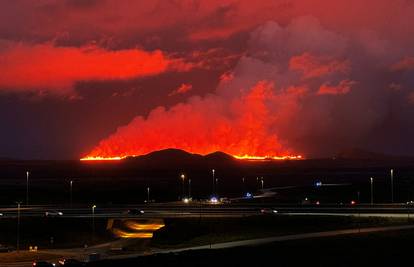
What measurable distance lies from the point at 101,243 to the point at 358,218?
2987cm

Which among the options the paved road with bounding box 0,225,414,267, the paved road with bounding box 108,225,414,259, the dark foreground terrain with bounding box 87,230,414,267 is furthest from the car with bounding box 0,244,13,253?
the dark foreground terrain with bounding box 87,230,414,267

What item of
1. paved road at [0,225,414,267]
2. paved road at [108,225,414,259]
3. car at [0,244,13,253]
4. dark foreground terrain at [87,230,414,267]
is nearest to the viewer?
dark foreground terrain at [87,230,414,267]

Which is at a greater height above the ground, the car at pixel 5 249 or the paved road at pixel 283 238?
the paved road at pixel 283 238

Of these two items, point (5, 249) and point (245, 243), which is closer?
point (245, 243)

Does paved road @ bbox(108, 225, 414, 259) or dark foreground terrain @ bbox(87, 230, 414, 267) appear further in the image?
paved road @ bbox(108, 225, 414, 259)

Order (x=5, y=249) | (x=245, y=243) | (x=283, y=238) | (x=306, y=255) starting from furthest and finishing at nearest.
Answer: (x=5, y=249) → (x=283, y=238) → (x=245, y=243) → (x=306, y=255)

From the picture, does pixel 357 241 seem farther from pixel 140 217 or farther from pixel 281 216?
pixel 140 217

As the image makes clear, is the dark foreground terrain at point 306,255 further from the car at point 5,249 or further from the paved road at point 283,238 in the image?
the car at point 5,249

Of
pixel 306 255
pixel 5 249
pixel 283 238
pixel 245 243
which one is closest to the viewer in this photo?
pixel 306 255

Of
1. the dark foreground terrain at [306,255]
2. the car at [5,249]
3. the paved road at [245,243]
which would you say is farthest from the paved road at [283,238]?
the car at [5,249]

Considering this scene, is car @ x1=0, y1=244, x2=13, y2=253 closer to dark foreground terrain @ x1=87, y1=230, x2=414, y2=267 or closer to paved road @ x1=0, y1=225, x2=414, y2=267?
paved road @ x1=0, y1=225, x2=414, y2=267

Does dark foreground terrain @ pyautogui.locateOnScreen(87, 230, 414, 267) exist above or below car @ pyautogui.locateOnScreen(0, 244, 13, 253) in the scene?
above

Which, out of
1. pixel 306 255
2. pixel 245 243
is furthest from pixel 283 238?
pixel 306 255

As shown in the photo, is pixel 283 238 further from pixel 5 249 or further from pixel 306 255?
pixel 5 249
